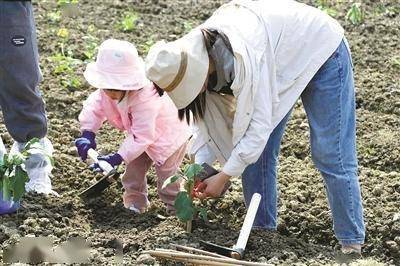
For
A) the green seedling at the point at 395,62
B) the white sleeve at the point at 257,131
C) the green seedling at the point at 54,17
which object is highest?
the white sleeve at the point at 257,131

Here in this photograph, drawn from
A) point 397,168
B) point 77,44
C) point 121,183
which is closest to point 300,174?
point 397,168

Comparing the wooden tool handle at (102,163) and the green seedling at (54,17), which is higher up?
the wooden tool handle at (102,163)

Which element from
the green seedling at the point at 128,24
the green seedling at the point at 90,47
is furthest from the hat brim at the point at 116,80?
the green seedling at the point at 128,24

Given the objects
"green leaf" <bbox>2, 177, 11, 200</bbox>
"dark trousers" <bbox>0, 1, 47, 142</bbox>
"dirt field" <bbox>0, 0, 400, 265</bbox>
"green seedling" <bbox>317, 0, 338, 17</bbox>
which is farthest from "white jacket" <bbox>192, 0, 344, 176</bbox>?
"green seedling" <bbox>317, 0, 338, 17</bbox>

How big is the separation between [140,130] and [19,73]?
26.2 inches

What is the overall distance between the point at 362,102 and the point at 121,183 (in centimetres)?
198

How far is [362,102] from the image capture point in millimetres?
6488

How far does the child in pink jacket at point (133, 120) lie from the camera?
4.73 metres

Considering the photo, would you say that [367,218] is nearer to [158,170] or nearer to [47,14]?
[158,170]

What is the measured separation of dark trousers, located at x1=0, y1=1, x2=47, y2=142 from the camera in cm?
472

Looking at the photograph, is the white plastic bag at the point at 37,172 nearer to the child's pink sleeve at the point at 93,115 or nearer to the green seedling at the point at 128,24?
the child's pink sleeve at the point at 93,115

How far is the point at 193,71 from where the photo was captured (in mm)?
3857

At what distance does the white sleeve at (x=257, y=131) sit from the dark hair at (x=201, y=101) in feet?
0.72

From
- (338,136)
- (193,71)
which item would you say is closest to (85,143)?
(193,71)
